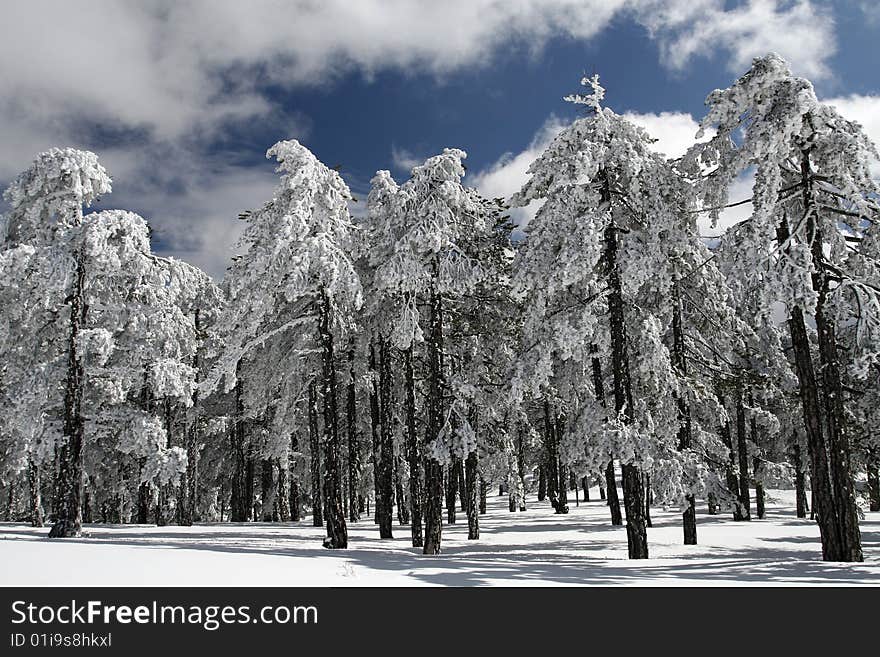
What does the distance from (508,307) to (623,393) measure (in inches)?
219

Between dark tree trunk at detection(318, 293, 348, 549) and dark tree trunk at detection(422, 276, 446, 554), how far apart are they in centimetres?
248

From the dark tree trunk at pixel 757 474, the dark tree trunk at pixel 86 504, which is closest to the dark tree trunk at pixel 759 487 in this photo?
the dark tree trunk at pixel 757 474

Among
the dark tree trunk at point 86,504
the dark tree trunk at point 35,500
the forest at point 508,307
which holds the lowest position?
the dark tree trunk at point 86,504

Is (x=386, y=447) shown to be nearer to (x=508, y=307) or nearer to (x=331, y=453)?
(x=331, y=453)

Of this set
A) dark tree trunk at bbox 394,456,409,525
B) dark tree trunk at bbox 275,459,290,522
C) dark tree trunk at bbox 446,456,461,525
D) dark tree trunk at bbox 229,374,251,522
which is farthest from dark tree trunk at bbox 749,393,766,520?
dark tree trunk at bbox 229,374,251,522

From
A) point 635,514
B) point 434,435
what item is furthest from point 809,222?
point 434,435

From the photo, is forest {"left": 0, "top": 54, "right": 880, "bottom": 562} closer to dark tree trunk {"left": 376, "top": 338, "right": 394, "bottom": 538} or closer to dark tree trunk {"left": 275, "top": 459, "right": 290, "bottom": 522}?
dark tree trunk {"left": 376, "top": 338, "right": 394, "bottom": 538}

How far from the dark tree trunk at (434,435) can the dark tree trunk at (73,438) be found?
1071 cm

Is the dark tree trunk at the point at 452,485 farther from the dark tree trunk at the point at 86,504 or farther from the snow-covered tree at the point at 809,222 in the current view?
the dark tree trunk at the point at 86,504

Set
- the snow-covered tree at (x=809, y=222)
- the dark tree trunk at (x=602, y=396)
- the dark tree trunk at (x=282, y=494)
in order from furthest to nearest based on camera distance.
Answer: the dark tree trunk at (x=282, y=494), the dark tree trunk at (x=602, y=396), the snow-covered tree at (x=809, y=222)

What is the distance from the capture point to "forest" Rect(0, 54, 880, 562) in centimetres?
1254

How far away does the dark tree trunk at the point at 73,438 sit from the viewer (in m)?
18.6

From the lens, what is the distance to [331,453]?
1773cm
